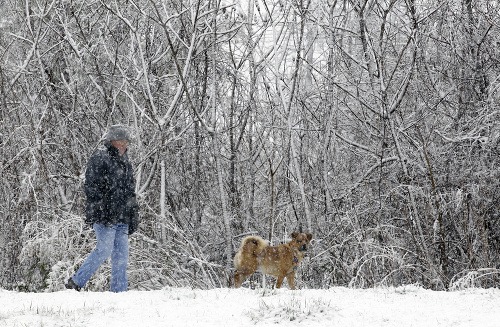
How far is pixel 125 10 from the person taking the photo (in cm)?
1155

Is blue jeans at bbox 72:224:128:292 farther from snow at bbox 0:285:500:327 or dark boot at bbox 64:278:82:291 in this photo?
snow at bbox 0:285:500:327

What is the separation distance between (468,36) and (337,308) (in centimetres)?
748

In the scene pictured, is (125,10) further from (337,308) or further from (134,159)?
(337,308)

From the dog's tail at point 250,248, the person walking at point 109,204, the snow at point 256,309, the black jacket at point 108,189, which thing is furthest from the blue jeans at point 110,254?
the dog's tail at point 250,248

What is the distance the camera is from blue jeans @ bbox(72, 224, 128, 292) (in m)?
6.27

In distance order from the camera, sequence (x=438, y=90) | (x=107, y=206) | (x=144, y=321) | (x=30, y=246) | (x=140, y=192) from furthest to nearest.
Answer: (x=438, y=90), (x=140, y=192), (x=30, y=246), (x=107, y=206), (x=144, y=321)

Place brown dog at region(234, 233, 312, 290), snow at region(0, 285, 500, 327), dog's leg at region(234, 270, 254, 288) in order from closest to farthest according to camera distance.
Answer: snow at region(0, 285, 500, 327), brown dog at region(234, 233, 312, 290), dog's leg at region(234, 270, 254, 288)

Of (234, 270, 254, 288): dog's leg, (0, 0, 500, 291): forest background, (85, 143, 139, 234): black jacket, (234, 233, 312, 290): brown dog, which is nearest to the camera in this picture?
(85, 143, 139, 234): black jacket

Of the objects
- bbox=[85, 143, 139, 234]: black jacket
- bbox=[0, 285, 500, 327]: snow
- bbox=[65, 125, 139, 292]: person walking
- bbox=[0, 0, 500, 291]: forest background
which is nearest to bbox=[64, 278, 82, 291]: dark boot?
bbox=[65, 125, 139, 292]: person walking

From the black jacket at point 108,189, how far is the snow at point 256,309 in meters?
0.93

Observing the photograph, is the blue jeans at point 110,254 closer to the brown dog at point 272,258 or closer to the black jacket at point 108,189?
the black jacket at point 108,189

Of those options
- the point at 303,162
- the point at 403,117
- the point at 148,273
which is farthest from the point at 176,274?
the point at 403,117

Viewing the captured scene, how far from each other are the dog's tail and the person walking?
2.13 metres

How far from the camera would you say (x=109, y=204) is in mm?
6324
